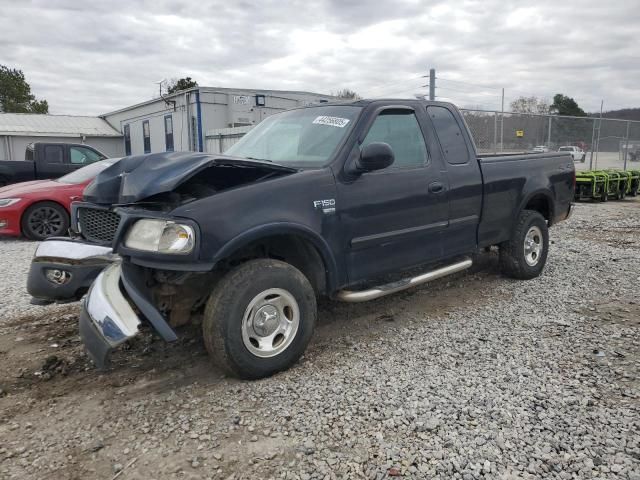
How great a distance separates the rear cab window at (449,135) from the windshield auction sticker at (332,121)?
1072mm

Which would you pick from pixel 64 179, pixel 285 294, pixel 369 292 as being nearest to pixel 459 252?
pixel 369 292

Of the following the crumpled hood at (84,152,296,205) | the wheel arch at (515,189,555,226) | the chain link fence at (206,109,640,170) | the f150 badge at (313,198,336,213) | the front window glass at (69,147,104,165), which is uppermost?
the chain link fence at (206,109,640,170)

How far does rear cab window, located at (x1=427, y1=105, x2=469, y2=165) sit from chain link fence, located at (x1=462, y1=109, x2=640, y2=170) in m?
7.87

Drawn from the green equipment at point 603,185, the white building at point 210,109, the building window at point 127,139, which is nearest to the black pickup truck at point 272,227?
the green equipment at point 603,185

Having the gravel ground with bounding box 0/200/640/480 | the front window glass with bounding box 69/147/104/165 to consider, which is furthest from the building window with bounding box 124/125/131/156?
the gravel ground with bounding box 0/200/640/480

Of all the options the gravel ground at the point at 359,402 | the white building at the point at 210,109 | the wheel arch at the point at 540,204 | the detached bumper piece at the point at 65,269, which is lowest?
the gravel ground at the point at 359,402

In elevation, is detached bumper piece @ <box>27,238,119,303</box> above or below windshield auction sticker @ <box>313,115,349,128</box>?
below

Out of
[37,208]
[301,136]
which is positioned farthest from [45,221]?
[301,136]

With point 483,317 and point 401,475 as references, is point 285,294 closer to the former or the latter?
point 401,475

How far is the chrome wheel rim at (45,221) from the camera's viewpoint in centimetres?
855

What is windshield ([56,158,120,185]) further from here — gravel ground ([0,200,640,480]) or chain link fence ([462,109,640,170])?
chain link fence ([462,109,640,170])

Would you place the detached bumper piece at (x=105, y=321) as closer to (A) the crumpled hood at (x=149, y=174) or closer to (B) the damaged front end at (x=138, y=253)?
(B) the damaged front end at (x=138, y=253)

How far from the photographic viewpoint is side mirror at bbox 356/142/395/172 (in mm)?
3637

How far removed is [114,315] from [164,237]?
21.7 inches
